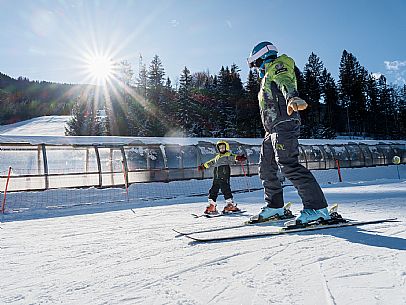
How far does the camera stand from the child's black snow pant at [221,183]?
20.3ft

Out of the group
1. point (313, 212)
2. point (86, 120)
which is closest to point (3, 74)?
point (86, 120)

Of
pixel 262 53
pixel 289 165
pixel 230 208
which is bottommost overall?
pixel 230 208

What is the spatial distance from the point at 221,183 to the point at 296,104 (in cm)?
364

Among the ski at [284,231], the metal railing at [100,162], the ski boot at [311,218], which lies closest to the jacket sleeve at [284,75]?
the ski boot at [311,218]

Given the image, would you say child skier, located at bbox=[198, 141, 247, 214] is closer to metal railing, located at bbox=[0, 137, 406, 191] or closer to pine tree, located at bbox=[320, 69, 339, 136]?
metal railing, located at bbox=[0, 137, 406, 191]

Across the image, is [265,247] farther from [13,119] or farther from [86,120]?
[13,119]

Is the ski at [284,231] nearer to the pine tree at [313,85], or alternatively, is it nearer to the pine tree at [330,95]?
the pine tree at [313,85]

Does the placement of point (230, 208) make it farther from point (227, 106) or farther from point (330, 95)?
point (330, 95)

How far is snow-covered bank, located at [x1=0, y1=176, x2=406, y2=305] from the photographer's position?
4.61ft

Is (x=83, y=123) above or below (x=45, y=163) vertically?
above

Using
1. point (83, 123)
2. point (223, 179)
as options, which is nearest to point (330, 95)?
point (83, 123)

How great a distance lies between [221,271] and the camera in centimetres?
177

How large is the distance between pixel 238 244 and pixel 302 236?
0.56m

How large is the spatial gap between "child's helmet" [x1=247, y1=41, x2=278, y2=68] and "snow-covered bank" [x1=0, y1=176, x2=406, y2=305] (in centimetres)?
198
